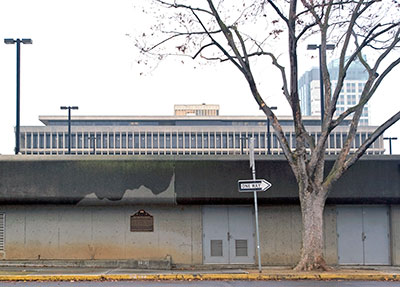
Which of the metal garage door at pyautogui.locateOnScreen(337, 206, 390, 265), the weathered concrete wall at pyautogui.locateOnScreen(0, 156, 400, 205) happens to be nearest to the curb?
the weathered concrete wall at pyautogui.locateOnScreen(0, 156, 400, 205)

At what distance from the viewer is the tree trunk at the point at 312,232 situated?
15.7m

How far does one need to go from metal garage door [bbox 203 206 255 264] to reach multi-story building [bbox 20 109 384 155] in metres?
86.5

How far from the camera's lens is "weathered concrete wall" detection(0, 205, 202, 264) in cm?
1852

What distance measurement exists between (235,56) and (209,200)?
184 inches

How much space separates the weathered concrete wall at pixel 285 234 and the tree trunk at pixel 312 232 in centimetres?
289

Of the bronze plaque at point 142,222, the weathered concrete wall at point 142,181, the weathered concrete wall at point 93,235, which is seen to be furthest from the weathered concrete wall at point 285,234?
the bronze plaque at point 142,222

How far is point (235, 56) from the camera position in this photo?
16.8 metres

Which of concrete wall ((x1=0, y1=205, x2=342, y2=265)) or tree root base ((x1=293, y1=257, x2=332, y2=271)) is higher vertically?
concrete wall ((x1=0, y1=205, x2=342, y2=265))

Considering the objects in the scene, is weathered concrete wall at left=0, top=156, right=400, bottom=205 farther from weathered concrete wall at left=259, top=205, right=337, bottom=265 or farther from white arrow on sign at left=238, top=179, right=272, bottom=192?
white arrow on sign at left=238, top=179, right=272, bottom=192

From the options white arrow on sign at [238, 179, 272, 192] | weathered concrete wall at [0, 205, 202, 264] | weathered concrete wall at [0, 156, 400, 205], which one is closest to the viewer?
white arrow on sign at [238, 179, 272, 192]

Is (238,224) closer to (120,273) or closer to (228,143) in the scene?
(120,273)

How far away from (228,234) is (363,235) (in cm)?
452

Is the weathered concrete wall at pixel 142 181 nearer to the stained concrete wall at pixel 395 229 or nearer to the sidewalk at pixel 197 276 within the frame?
the stained concrete wall at pixel 395 229

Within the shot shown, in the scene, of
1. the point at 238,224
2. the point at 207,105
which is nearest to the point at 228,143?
the point at 207,105
